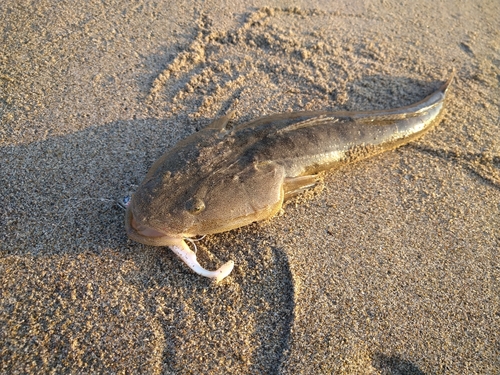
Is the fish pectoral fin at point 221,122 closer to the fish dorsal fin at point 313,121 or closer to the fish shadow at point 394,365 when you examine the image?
the fish dorsal fin at point 313,121

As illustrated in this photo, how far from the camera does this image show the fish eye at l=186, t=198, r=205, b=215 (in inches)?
102

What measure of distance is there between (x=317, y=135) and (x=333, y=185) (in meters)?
0.50

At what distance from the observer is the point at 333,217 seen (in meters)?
3.16

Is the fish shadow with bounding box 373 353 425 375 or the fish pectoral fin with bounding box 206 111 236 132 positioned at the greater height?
the fish pectoral fin with bounding box 206 111 236 132

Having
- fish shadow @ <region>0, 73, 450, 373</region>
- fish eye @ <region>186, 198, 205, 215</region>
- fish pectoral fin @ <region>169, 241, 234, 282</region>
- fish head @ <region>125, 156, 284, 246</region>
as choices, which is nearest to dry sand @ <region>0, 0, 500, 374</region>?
fish shadow @ <region>0, 73, 450, 373</region>

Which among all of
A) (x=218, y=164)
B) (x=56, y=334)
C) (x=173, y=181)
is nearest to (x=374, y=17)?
(x=218, y=164)

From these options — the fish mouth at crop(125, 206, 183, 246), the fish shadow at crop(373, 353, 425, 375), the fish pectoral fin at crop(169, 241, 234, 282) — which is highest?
the fish mouth at crop(125, 206, 183, 246)

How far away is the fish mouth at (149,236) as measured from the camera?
2.58 m

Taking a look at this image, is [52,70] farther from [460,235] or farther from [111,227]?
[460,235]

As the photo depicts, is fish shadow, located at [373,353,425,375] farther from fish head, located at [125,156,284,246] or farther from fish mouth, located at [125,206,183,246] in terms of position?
fish mouth, located at [125,206,183,246]

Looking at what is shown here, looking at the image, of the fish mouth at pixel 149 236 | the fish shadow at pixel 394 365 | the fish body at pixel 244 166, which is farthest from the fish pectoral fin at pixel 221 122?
the fish shadow at pixel 394 365

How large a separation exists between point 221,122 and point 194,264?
1.39 meters

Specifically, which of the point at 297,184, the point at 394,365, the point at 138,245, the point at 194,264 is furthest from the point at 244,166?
the point at 394,365

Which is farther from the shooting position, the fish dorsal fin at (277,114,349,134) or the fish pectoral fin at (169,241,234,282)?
the fish dorsal fin at (277,114,349,134)
